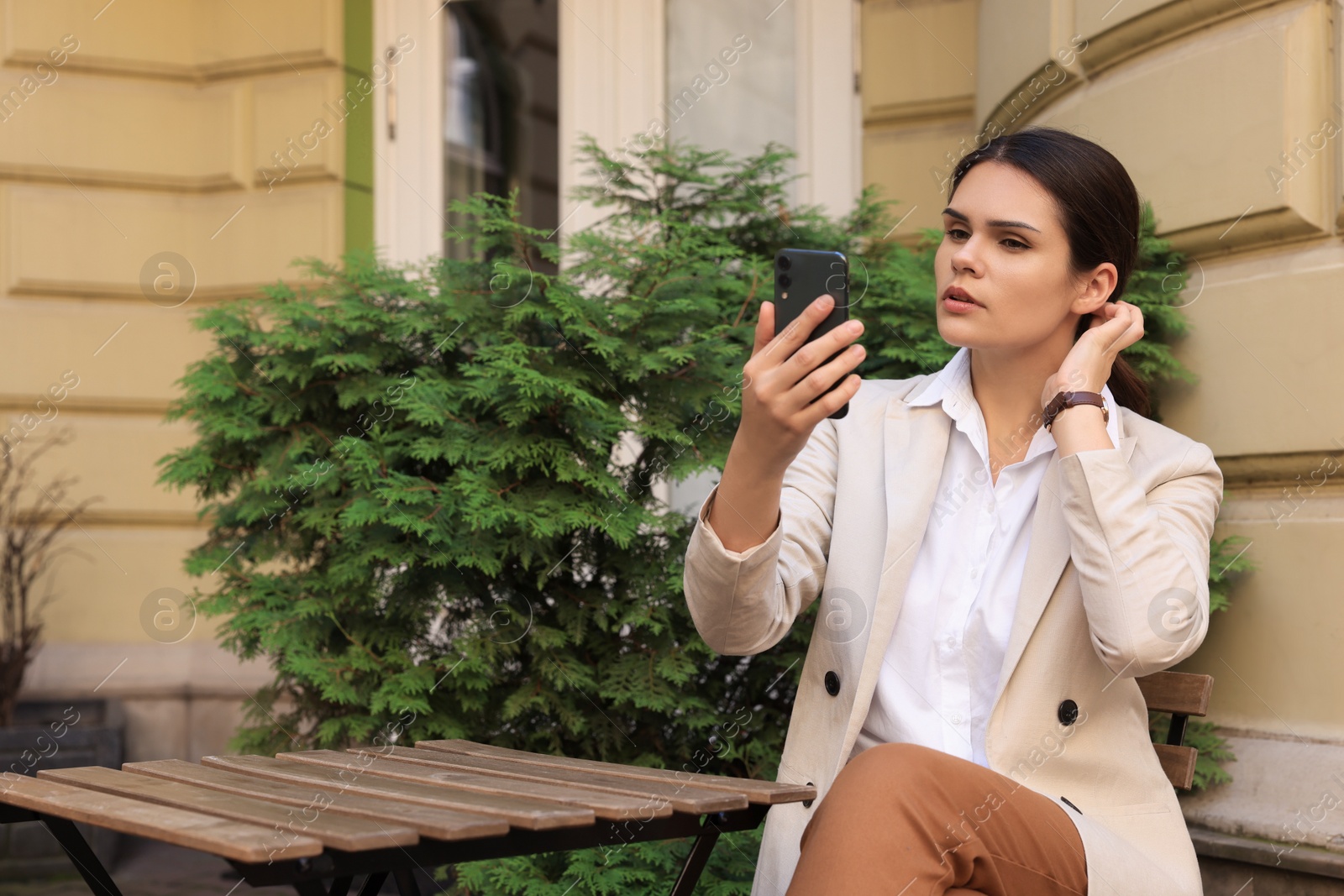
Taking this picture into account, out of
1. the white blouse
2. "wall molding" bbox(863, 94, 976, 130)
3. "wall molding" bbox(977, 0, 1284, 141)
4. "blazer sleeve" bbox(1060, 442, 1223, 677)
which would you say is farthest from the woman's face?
"wall molding" bbox(863, 94, 976, 130)

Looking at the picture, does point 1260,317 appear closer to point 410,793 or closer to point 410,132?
point 410,793

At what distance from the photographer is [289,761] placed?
2.06 m

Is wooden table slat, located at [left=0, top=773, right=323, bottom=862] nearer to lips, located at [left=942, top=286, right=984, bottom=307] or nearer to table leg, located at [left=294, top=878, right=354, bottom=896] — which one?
table leg, located at [left=294, top=878, right=354, bottom=896]

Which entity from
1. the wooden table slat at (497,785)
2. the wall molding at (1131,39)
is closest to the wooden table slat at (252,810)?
the wooden table slat at (497,785)

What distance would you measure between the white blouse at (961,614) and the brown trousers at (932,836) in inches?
9.1

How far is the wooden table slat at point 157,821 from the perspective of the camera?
1278mm

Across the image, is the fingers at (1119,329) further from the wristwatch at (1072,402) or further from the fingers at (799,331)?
the fingers at (799,331)

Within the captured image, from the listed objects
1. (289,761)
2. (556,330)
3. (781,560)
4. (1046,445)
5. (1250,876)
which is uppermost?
(556,330)

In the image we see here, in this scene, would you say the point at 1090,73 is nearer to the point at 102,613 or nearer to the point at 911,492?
the point at 911,492

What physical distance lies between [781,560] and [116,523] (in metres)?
4.54

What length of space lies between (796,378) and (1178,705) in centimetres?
111

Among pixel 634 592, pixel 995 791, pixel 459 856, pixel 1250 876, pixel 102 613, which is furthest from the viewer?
pixel 102 613

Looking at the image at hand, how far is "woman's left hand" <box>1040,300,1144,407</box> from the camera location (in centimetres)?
200

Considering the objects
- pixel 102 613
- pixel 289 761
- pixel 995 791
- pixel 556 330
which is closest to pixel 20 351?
pixel 102 613
